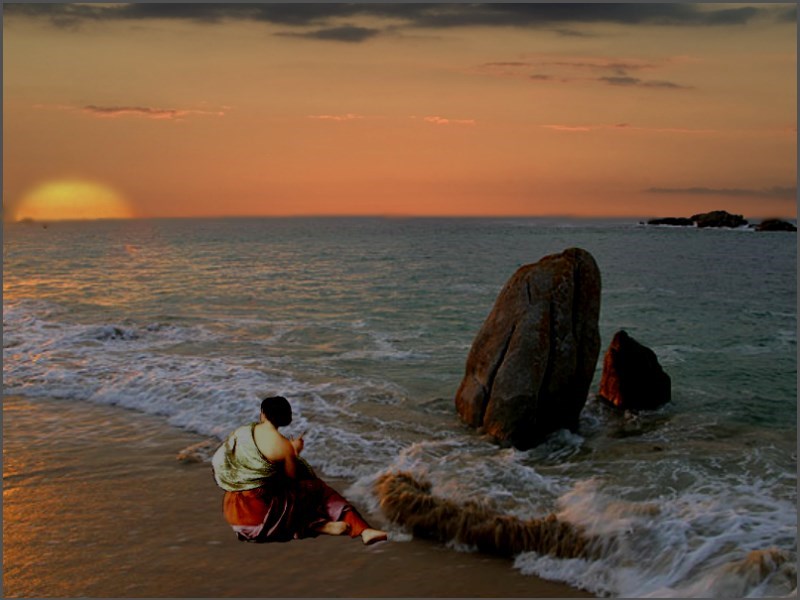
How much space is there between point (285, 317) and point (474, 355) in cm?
1749

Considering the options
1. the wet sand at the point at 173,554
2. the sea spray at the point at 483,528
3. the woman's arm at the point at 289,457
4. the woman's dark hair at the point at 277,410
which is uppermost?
the woman's dark hair at the point at 277,410

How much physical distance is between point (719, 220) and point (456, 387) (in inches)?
5618

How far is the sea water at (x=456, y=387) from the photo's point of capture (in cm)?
998

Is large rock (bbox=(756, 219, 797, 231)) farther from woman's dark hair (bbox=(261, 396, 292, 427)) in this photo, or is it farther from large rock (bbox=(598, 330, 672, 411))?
woman's dark hair (bbox=(261, 396, 292, 427))

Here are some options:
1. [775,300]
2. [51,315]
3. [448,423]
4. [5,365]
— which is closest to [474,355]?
[448,423]

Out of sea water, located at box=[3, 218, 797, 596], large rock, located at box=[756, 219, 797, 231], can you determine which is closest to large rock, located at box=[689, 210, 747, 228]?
large rock, located at box=[756, 219, 797, 231]

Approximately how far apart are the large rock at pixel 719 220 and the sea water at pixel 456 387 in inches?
4299

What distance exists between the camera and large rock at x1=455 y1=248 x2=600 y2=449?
14.5 meters

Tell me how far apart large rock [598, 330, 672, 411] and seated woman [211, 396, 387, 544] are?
14.1 m

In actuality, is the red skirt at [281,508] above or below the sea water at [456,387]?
above

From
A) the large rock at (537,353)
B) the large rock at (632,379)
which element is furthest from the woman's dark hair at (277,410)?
the large rock at (632,379)

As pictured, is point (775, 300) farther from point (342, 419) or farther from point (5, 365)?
point (5, 365)

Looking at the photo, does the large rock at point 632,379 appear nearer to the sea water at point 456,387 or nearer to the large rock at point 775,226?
the sea water at point 456,387

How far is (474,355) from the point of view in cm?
1547
